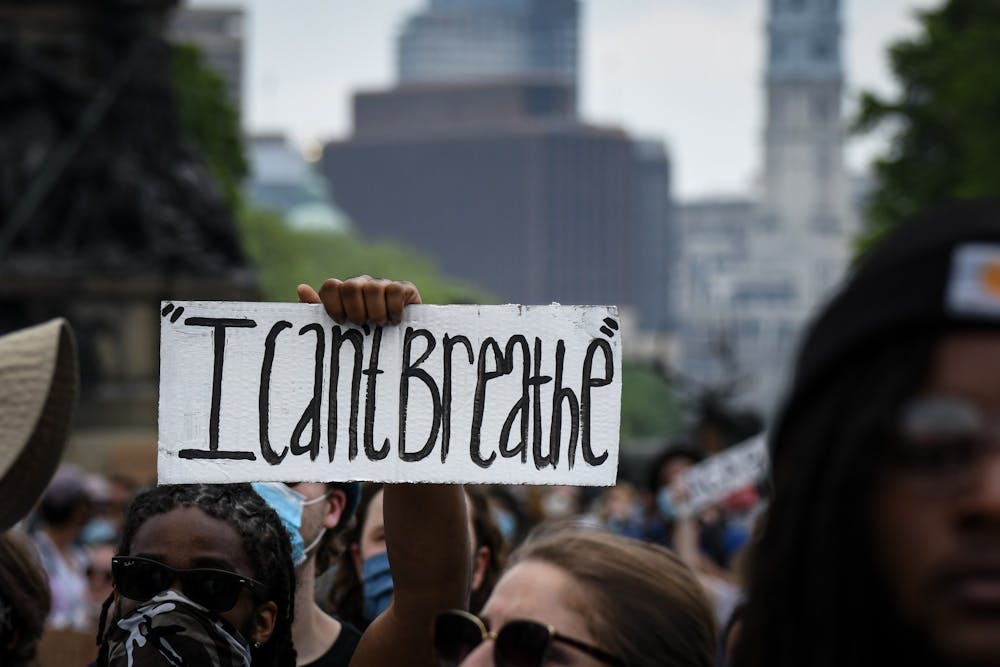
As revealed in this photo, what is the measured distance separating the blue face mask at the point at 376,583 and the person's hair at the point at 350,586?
6cm

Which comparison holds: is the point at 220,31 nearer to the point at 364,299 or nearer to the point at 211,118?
the point at 211,118

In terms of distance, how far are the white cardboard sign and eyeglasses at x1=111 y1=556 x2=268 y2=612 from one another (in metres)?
0.28

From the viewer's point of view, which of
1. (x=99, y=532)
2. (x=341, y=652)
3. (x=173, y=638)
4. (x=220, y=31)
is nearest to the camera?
(x=173, y=638)

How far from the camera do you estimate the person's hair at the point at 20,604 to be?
12.8 feet

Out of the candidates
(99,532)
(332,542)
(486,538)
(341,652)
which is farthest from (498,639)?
(99,532)

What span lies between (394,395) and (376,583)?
62.2 inches

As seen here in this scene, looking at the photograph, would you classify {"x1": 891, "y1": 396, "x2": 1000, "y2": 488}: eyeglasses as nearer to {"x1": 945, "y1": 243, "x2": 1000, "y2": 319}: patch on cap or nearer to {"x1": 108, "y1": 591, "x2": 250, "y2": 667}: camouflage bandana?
{"x1": 945, "y1": 243, "x2": 1000, "y2": 319}: patch on cap

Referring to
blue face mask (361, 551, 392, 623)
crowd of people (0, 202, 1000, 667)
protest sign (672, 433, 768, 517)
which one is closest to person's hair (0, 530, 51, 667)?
crowd of people (0, 202, 1000, 667)

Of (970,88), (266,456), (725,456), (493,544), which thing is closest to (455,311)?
A: (266,456)

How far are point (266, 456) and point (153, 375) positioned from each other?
67.9 ft

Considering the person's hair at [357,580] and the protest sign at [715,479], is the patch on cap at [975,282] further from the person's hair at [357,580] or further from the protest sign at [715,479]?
the protest sign at [715,479]

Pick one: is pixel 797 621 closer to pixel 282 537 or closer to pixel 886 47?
pixel 282 537

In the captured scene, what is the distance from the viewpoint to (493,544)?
16.7 ft

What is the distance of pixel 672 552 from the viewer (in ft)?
11.0
